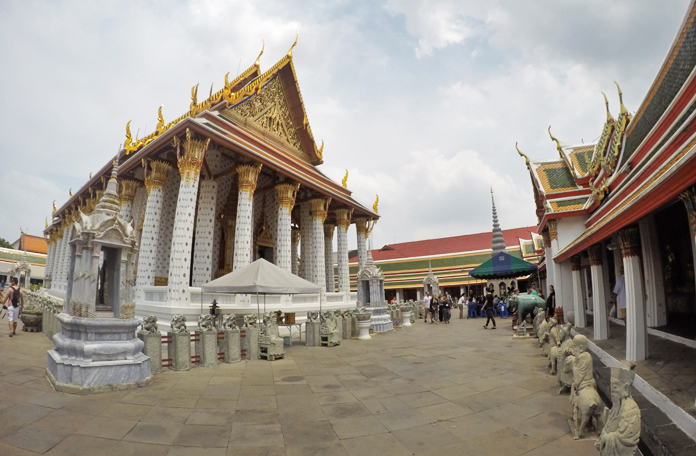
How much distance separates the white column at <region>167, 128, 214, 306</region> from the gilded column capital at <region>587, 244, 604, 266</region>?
33.6 feet

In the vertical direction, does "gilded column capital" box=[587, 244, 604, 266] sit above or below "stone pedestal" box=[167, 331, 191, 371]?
above

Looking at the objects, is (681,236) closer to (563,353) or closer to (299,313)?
(563,353)

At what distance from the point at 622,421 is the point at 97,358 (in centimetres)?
590

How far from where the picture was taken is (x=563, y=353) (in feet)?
16.7

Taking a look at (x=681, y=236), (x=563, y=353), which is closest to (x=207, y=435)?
(x=563, y=353)

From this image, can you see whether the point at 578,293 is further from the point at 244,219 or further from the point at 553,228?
the point at 244,219

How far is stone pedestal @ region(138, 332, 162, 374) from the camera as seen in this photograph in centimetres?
596

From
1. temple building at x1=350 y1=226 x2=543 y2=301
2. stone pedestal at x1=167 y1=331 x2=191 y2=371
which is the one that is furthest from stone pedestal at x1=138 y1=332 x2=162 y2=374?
temple building at x1=350 y1=226 x2=543 y2=301

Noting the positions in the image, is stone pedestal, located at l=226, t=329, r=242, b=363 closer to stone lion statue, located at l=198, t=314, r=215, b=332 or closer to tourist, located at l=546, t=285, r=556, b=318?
stone lion statue, located at l=198, t=314, r=215, b=332

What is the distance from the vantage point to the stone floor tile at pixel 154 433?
3.37 meters

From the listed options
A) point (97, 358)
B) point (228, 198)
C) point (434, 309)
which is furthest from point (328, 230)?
point (97, 358)

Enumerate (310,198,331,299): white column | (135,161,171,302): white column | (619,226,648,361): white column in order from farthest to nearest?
(310,198,331,299): white column → (135,161,171,302): white column → (619,226,648,361): white column

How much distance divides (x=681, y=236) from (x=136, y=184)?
18.1m

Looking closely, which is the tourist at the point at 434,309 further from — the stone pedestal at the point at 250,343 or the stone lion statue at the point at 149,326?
the stone lion statue at the point at 149,326
